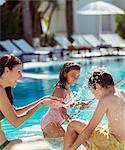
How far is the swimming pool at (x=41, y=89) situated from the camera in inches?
224

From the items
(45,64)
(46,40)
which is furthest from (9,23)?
(45,64)

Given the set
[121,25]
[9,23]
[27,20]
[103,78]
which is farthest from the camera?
[121,25]

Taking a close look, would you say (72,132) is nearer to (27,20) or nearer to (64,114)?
(64,114)

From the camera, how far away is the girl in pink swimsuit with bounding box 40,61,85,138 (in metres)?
4.20

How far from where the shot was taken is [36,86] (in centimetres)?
1084

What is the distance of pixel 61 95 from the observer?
165 inches

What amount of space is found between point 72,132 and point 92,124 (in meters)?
0.24

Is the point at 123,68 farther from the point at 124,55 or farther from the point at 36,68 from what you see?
the point at 124,55

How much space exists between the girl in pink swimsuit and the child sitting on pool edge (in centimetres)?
79

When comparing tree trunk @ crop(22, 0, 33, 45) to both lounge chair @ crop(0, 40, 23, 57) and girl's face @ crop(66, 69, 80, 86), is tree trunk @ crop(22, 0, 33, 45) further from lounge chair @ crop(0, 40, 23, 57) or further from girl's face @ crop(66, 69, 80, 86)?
girl's face @ crop(66, 69, 80, 86)

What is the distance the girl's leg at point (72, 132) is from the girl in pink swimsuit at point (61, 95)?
0.62 meters

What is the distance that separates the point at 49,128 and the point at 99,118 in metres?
1.06

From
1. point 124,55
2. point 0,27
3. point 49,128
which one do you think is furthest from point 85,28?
point 49,128

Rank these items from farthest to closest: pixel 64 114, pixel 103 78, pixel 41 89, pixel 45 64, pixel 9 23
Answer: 1. pixel 9 23
2. pixel 45 64
3. pixel 41 89
4. pixel 64 114
5. pixel 103 78
